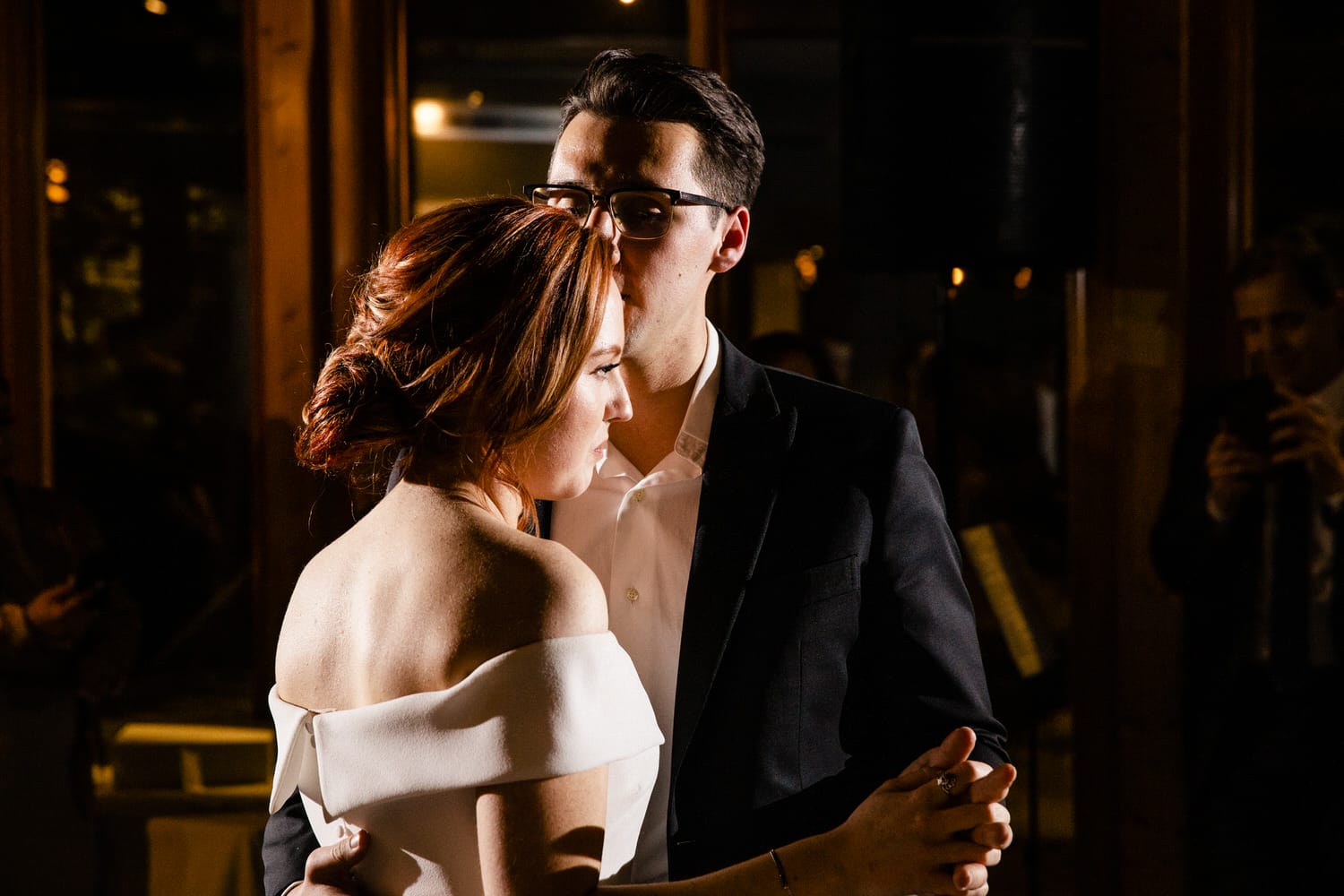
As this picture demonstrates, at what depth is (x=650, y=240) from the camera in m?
1.64

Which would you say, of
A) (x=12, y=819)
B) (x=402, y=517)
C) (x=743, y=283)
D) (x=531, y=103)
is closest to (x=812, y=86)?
(x=743, y=283)

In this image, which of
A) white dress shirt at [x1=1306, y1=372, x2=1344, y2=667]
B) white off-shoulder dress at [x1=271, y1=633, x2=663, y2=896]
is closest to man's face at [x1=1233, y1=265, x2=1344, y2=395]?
white dress shirt at [x1=1306, y1=372, x2=1344, y2=667]

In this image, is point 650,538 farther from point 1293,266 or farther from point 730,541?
point 1293,266

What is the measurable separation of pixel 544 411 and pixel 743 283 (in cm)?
236

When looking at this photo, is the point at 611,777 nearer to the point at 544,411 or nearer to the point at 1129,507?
the point at 544,411

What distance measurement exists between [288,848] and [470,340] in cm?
75

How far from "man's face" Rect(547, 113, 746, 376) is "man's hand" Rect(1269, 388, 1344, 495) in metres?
2.18

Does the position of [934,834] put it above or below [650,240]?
below

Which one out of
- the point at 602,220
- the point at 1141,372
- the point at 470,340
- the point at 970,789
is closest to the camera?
the point at 470,340

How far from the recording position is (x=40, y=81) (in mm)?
3580

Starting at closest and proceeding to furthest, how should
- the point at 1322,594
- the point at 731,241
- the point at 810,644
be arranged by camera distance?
the point at 810,644 → the point at 731,241 → the point at 1322,594

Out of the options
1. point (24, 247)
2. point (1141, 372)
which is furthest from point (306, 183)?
point (1141, 372)

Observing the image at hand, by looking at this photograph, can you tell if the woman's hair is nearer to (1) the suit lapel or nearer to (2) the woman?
(2) the woman

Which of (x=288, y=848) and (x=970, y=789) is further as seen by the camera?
(x=288, y=848)
